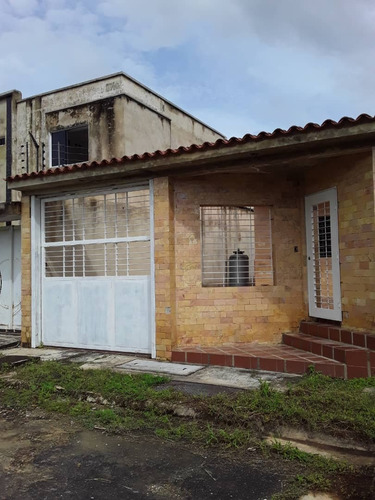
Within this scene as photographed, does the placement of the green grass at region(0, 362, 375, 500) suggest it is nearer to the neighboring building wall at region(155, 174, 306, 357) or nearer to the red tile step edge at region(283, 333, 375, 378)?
the red tile step edge at region(283, 333, 375, 378)

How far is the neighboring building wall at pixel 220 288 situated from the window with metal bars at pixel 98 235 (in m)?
0.72

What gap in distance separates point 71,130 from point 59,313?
6.56 meters

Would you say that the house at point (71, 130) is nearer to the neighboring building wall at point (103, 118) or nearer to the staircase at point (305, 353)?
the neighboring building wall at point (103, 118)

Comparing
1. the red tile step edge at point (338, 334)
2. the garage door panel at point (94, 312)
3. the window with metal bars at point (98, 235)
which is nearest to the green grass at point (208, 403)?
the red tile step edge at point (338, 334)

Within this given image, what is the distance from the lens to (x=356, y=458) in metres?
3.81

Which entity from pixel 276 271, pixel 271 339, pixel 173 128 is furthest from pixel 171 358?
pixel 173 128

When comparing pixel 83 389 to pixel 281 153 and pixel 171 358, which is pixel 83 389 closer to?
pixel 171 358

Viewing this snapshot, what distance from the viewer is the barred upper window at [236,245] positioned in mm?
7625

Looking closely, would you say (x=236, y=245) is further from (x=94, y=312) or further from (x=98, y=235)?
(x=94, y=312)

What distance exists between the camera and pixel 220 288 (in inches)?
290

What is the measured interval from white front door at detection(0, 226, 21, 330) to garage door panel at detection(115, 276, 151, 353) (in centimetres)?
367

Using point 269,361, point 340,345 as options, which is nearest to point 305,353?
point 340,345

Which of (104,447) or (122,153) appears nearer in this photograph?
(104,447)

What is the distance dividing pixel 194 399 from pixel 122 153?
27.2 ft
